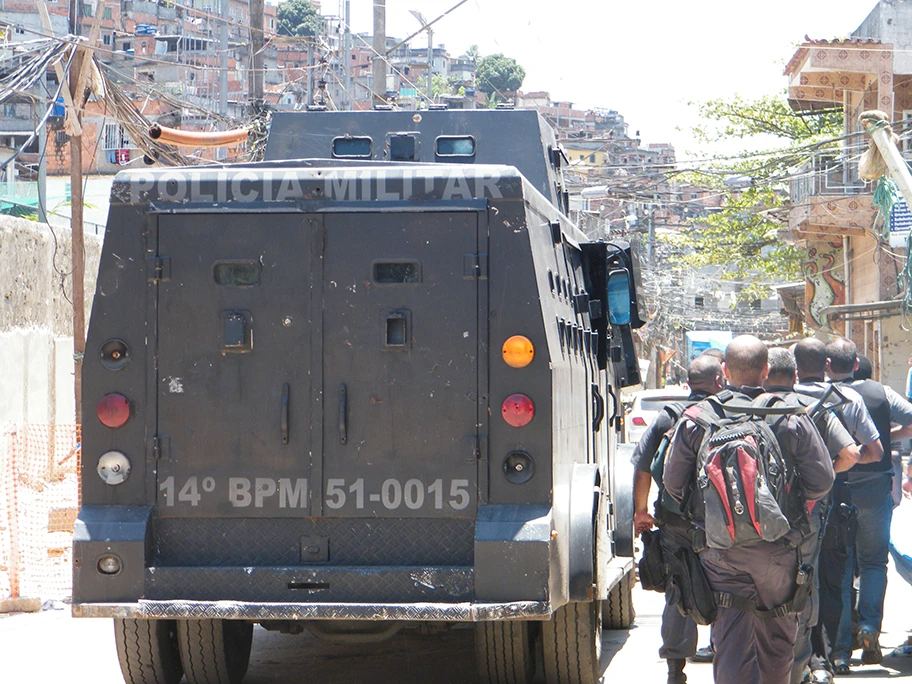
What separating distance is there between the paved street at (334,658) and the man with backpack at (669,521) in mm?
656

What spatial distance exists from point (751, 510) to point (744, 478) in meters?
0.13

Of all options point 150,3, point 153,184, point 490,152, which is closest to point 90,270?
point 490,152

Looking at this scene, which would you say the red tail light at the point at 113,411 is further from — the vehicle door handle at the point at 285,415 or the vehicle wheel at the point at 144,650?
the vehicle wheel at the point at 144,650

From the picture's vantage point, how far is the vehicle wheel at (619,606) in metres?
8.70

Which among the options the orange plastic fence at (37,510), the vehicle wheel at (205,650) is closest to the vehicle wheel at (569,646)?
the vehicle wheel at (205,650)

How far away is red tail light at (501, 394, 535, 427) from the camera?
19.0 ft

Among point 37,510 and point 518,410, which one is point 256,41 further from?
point 518,410

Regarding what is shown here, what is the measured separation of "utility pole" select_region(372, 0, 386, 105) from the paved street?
43.3 ft

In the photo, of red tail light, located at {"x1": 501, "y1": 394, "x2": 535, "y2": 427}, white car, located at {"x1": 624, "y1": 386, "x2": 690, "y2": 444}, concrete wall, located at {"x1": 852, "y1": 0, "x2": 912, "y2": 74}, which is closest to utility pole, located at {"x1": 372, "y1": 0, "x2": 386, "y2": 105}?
white car, located at {"x1": 624, "y1": 386, "x2": 690, "y2": 444}

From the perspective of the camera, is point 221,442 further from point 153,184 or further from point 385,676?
point 385,676

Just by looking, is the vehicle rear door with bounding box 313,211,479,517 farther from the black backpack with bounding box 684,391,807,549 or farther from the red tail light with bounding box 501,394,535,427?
the black backpack with bounding box 684,391,807,549

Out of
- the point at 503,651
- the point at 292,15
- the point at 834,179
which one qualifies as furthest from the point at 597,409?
the point at 292,15

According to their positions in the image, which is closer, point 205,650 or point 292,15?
point 205,650

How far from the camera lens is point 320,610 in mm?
5758
